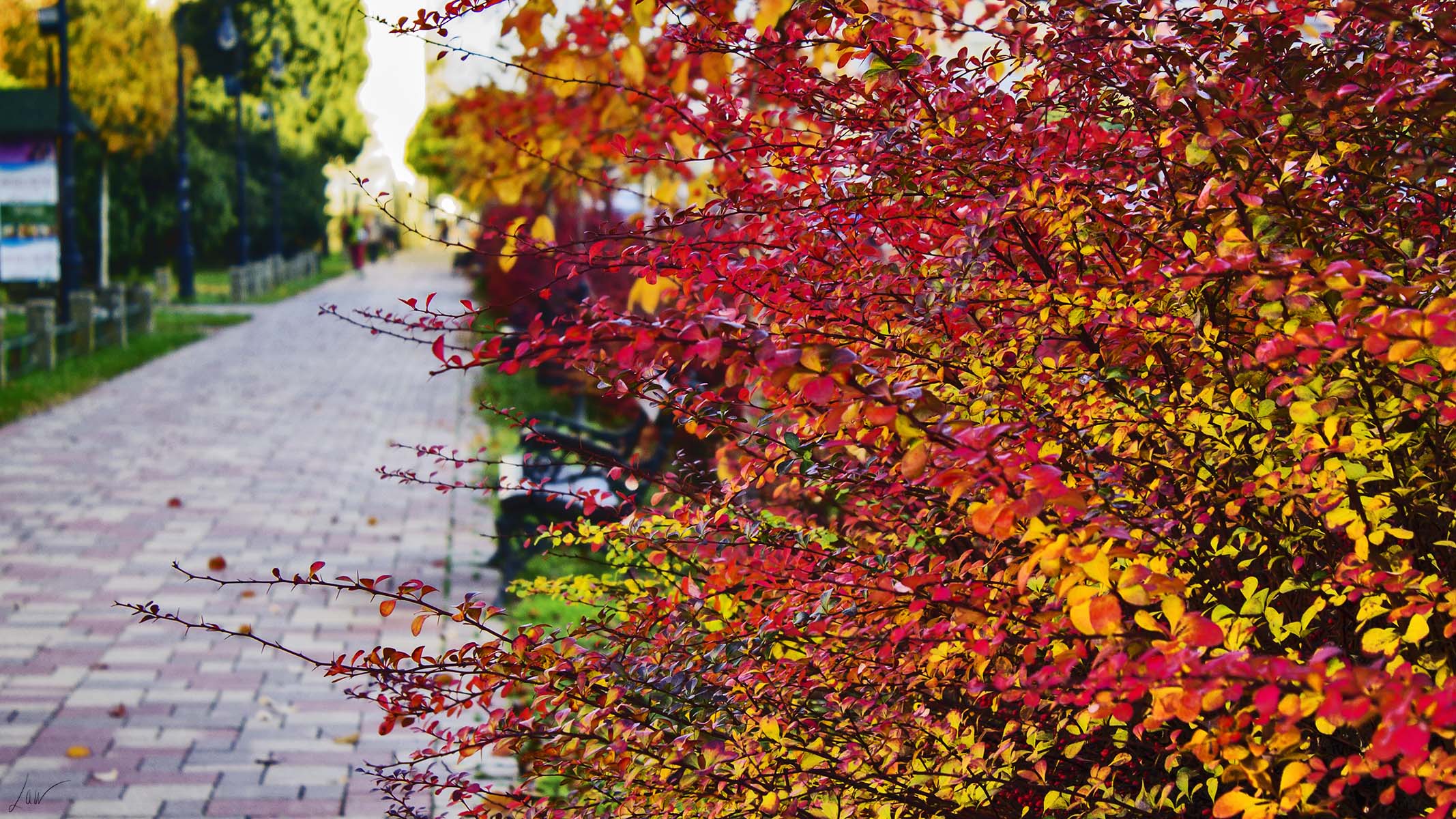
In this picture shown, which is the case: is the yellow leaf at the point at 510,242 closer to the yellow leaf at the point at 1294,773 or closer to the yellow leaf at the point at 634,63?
the yellow leaf at the point at 634,63

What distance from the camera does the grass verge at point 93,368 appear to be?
13430mm

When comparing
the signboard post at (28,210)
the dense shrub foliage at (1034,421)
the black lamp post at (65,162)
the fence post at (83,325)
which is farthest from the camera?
the signboard post at (28,210)

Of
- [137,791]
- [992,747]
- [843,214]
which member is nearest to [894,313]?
[843,214]

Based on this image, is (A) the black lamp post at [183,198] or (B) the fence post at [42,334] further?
(A) the black lamp post at [183,198]

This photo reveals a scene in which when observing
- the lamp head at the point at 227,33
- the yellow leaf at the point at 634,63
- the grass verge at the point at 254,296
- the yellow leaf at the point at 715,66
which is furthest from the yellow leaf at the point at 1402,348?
the grass verge at the point at 254,296

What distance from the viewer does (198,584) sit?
282 inches

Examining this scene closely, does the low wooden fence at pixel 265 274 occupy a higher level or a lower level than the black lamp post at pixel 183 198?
lower

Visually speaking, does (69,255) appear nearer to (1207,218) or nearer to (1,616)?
(1,616)

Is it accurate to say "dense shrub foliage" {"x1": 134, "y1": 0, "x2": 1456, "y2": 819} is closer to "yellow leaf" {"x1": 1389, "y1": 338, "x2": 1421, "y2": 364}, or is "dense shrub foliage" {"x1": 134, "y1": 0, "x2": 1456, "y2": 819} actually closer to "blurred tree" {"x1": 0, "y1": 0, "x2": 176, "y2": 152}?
"yellow leaf" {"x1": 1389, "y1": 338, "x2": 1421, "y2": 364}

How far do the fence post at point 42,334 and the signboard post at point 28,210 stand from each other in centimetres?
374

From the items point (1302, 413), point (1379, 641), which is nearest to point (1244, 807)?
point (1379, 641)

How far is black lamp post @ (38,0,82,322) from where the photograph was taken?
1906cm

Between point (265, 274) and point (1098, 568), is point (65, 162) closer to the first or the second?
point (265, 274)

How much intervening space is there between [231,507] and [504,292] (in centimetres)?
631
